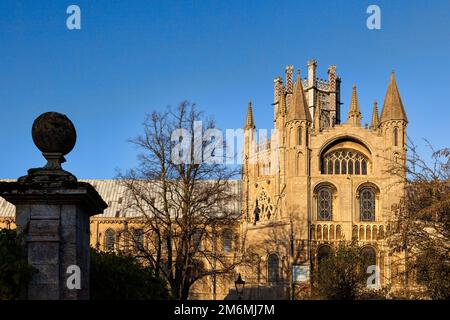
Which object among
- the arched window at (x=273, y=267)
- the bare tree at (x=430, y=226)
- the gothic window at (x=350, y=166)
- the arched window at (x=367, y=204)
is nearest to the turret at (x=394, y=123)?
the gothic window at (x=350, y=166)

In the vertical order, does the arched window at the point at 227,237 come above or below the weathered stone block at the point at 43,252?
above

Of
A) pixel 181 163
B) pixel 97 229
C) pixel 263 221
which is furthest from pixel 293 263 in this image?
pixel 181 163

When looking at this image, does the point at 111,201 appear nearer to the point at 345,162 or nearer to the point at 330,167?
the point at 330,167

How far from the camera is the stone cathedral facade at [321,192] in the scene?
56.5 m

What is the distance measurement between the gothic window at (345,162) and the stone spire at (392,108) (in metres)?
3.66

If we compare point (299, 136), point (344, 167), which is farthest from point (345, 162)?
point (299, 136)

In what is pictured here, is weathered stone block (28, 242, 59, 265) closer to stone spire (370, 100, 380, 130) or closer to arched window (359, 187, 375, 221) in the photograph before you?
arched window (359, 187, 375, 221)

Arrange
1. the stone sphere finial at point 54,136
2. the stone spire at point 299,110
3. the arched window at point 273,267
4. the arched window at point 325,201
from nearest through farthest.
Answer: the stone sphere finial at point 54,136 → the arched window at point 273,267 → the arched window at point 325,201 → the stone spire at point 299,110

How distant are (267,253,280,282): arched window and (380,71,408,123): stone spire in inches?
569

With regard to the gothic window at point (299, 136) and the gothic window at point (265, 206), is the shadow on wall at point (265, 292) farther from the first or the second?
the gothic window at point (299, 136)

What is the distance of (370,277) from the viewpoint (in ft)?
164

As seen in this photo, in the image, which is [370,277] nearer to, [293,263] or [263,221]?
[293,263]

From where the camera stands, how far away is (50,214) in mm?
9688
